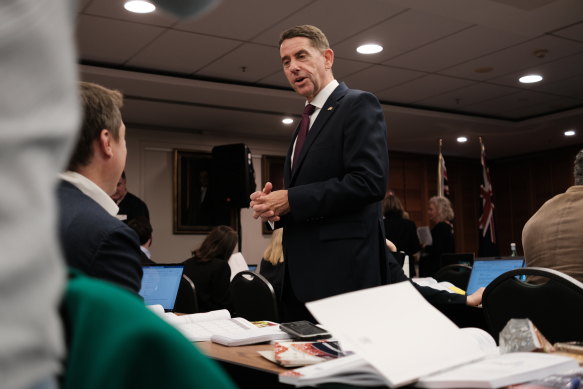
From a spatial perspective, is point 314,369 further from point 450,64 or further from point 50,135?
point 450,64

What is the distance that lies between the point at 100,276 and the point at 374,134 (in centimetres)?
107

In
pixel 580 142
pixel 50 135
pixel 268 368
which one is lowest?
pixel 268 368

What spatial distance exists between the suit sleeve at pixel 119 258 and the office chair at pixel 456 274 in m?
2.85

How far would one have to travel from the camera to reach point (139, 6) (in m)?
4.55

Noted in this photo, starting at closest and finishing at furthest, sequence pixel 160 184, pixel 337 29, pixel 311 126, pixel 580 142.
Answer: pixel 311 126 < pixel 337 29 < pixel 160 184 < pixel 580 142

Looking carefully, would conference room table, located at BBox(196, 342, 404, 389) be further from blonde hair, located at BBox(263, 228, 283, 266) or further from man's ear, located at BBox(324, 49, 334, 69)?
blonde hair, located at BBox(263, 228, 283, 266)

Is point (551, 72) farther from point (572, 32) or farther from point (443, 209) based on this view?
point (443, 209)

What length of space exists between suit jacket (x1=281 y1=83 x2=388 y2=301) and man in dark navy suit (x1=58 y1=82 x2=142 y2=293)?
0.64 metres

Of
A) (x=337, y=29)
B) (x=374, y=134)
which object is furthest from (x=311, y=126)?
(x=337, y=29)

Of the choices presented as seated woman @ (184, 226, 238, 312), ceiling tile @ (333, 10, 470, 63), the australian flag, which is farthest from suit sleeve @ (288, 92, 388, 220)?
the australian flag

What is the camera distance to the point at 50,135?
0.35 meters

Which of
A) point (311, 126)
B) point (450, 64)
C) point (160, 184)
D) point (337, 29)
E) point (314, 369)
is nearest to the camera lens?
point (314, 369)

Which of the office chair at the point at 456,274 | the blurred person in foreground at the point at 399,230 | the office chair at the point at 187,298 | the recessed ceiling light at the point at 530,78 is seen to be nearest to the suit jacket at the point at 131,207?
the blurred person in foreground at the point at 399,230

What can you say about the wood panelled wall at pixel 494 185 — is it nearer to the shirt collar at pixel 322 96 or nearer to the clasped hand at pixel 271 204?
the shirt collar at pixel 322 96
